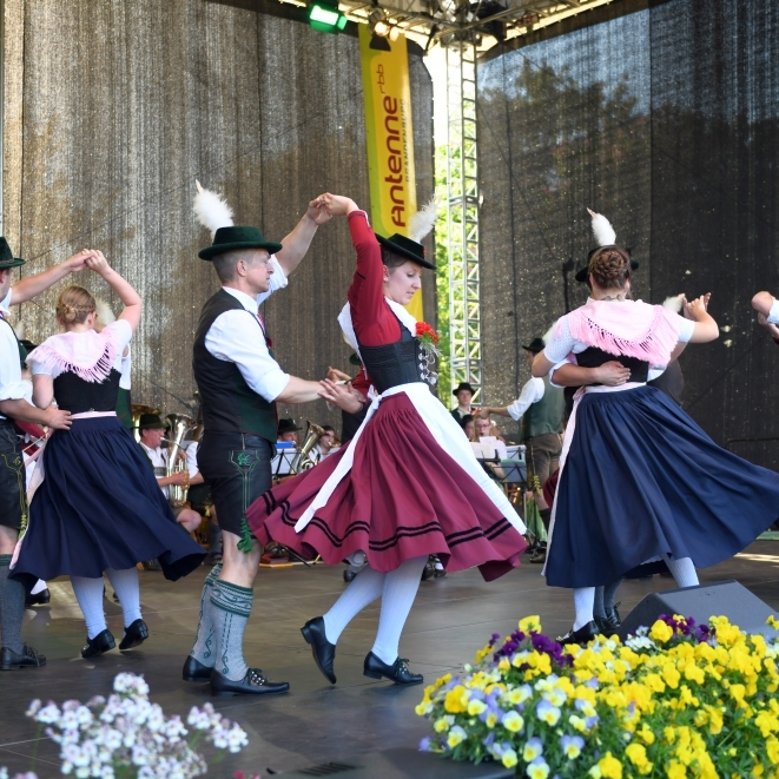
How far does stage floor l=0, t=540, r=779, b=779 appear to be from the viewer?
8.82ft

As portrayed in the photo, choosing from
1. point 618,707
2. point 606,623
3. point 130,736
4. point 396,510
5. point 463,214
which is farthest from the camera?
point 463,214

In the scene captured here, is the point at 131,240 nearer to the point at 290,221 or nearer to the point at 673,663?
the point at 290,221

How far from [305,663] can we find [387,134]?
31.2ft

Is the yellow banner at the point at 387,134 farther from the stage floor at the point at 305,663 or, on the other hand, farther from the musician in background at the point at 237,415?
the musician in background at the point at 237,415

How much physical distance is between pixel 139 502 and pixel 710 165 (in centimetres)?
945

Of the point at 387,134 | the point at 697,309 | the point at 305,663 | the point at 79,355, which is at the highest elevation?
the point at 387,134

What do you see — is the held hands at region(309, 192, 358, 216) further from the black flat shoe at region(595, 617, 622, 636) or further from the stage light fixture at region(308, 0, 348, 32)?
the stage light fixture at region(308, 0, 348, 32)

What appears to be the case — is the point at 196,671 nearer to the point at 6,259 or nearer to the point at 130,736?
the point at 6,259

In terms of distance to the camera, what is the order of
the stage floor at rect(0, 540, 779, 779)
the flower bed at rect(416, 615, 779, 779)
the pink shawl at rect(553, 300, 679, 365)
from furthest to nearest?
the pink shawl at rect(553, 300, 679, 365)
the stage floor at rect(0, 540, 779, 779)
the flower bed at rect(416, 615, 779, 779)

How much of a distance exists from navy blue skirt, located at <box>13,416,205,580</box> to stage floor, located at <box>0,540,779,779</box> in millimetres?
343

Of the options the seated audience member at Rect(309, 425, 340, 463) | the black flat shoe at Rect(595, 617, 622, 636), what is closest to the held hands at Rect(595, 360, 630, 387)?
the black flat shoe at Rect(595, 617, 622, 636)

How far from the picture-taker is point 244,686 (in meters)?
3.43

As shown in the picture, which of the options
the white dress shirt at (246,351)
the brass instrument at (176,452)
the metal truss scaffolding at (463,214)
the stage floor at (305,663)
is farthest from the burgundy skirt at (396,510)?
the metal truss scaffolding at (463,214)

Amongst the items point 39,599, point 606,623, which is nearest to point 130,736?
point 606,623
